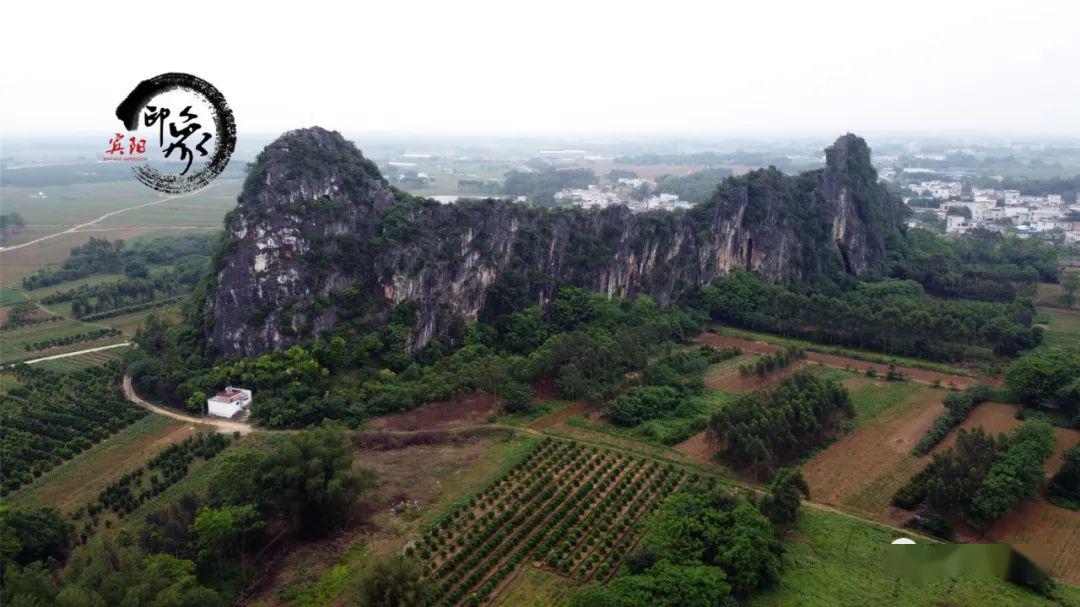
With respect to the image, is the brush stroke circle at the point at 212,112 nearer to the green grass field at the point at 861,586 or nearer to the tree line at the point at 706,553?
the tree line at the point at 706,553

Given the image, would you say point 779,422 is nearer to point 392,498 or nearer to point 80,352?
point 392,498

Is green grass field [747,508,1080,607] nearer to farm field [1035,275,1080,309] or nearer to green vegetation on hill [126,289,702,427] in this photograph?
green vegetation on hill [126,289,702,427]

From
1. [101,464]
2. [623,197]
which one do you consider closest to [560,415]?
[101,464]

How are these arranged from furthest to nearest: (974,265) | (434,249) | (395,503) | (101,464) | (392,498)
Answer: (974,265) → (434,249) → (101,464) → (392,498) → (395,503)

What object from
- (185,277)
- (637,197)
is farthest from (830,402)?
(637,197)

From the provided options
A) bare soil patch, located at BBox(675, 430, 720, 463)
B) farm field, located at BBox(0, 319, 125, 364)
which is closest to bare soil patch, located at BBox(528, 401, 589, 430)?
bare soil patch, located at BBox(675, 430, 720, 463)

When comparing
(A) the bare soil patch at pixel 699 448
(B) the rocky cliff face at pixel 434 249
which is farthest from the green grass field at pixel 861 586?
(B) the rocky cliff face at pixel 434 249
